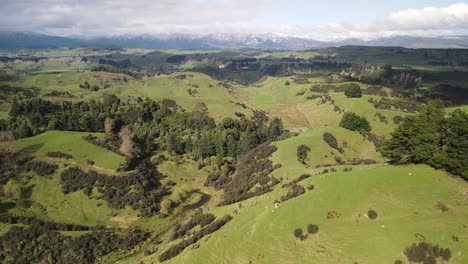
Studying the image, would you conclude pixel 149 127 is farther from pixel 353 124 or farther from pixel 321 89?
pixel 321 89

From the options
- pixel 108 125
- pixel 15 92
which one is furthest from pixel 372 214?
pixel 15 92

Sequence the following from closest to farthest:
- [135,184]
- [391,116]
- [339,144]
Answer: [135,184], [339,144], [391,116]

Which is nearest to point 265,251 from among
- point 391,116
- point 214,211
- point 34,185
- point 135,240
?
point 214,211

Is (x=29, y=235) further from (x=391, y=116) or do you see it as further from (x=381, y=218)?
(x=391, y=116)

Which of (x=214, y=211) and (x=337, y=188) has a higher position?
(x=337, y=188)

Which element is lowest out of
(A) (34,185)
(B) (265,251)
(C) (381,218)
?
(A) (34,185)

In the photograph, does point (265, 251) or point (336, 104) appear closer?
point (265, 251)
